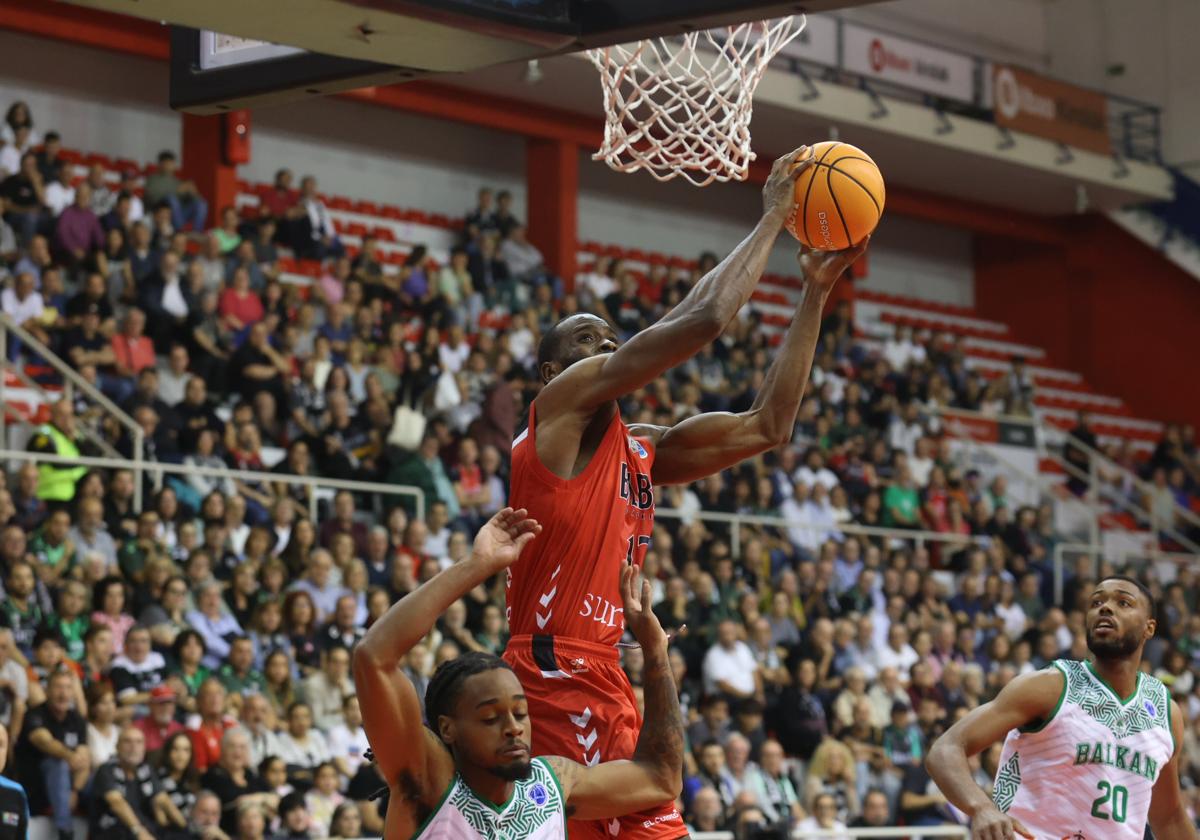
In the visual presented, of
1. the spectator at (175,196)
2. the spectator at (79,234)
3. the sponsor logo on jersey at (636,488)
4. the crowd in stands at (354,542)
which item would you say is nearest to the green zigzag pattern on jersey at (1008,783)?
the sponsor logo on jersey at (636,488)

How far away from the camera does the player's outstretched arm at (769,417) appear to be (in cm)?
496

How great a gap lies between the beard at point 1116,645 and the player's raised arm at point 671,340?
6.38 feet

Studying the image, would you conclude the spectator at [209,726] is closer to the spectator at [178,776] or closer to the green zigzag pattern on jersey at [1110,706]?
the spectator at [178,776]

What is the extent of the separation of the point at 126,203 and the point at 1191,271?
1487 centimetres

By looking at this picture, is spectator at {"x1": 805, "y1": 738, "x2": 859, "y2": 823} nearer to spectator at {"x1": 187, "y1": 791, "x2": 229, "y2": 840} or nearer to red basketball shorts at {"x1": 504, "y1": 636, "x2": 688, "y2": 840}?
spectator at {"x1": 187, "y1": 791, "x2": 229, "y2": 840}

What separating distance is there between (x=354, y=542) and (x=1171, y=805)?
6.89 metres

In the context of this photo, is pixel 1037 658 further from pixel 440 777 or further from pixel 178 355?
pixel 440 777

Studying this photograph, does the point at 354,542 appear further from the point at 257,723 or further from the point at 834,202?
the point at 834,202

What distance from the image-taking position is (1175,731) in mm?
5871

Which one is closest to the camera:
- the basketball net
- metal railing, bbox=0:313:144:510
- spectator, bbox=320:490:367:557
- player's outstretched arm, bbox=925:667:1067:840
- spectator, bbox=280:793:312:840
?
player's outstretched arm, bbox=925:667:1067:840

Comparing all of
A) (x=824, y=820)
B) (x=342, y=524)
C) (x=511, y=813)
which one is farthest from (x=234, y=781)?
(x=511, y=813)

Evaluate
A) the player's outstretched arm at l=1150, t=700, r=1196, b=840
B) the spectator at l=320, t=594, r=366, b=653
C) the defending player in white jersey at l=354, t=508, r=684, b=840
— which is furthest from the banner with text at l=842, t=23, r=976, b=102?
the defending player in white jersey at l=354, t=508, r=684, b=840

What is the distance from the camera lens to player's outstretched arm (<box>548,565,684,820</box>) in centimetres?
407

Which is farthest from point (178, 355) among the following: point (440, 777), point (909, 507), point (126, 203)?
point (440, 777)
